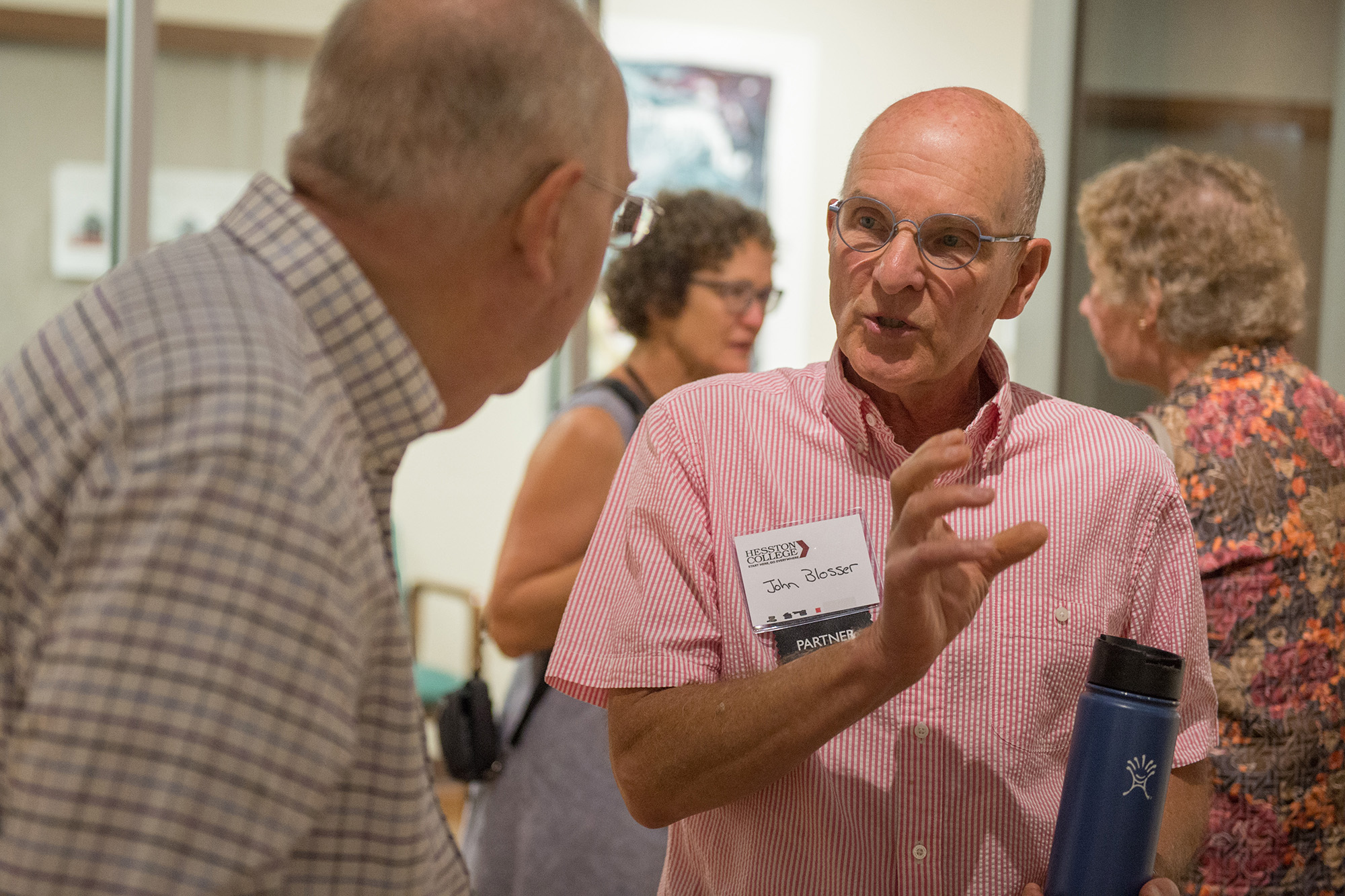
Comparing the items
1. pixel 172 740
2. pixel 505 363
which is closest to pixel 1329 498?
pixel 505 363

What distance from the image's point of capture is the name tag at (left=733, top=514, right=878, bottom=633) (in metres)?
1.29

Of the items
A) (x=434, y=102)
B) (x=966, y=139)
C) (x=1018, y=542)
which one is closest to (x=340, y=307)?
(x=434, y=102)

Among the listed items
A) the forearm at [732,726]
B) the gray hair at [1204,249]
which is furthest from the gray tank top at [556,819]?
the gray hair at [1204,249]

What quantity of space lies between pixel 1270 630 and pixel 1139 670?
1124 mm

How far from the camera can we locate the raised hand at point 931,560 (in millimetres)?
950

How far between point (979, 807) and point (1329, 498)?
119 centimetres

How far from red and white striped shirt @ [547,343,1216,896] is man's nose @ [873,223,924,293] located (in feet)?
0.42

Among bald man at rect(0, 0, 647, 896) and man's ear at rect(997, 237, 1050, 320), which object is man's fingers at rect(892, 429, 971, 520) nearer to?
bald man at rect(0, 0, 647, 896)

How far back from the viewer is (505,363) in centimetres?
93

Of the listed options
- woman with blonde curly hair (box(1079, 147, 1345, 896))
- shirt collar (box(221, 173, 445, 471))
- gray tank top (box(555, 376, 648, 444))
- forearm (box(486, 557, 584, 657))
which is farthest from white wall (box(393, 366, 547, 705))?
shirt collar (box(221, 173, 445, 471))

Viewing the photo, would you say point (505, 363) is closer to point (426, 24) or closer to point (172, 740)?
point (426, 24)

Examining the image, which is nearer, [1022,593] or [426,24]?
[426,24]

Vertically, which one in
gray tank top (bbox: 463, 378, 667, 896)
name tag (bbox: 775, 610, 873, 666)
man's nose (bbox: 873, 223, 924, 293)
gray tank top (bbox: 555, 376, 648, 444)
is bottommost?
gray tank top (bbox: 463, 378, 667, 896)

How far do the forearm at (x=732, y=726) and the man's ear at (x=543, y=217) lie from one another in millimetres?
469
